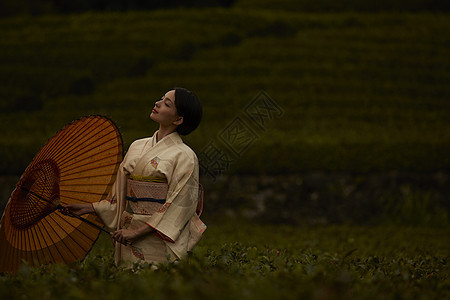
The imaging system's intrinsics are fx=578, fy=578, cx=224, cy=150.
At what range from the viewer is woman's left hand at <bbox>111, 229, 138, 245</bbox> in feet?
11.4

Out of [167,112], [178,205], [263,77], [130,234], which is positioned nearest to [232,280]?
[178,205]

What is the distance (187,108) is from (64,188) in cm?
95

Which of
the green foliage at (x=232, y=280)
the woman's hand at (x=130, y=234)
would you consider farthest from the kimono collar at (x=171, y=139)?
the green foliage at (x=232, y=280)

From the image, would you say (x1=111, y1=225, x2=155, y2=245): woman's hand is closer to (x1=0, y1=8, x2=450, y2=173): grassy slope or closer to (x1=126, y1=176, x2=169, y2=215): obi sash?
(x1=126, y1=176, x2=169, y2=215): obi sash

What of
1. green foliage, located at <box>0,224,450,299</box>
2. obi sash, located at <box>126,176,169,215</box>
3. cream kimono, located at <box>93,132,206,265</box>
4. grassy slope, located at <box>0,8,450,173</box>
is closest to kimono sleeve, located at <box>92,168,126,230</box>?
cream kimono, located at <box>93,132,206,265</box>

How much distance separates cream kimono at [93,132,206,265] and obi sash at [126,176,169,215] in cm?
2

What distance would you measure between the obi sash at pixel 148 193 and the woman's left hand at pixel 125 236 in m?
0.16

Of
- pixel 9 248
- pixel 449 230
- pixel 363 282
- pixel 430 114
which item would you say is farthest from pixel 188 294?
pixel 430 114

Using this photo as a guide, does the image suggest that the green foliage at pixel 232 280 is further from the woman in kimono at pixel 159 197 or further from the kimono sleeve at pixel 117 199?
the kimono sleeve at pixel 117 199

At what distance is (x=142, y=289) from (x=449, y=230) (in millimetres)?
7147

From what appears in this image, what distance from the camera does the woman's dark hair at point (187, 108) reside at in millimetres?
3645

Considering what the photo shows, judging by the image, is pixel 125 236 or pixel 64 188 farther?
pixel 64 188

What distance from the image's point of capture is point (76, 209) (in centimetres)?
364

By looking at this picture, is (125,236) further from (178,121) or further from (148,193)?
Result: (178,121)
